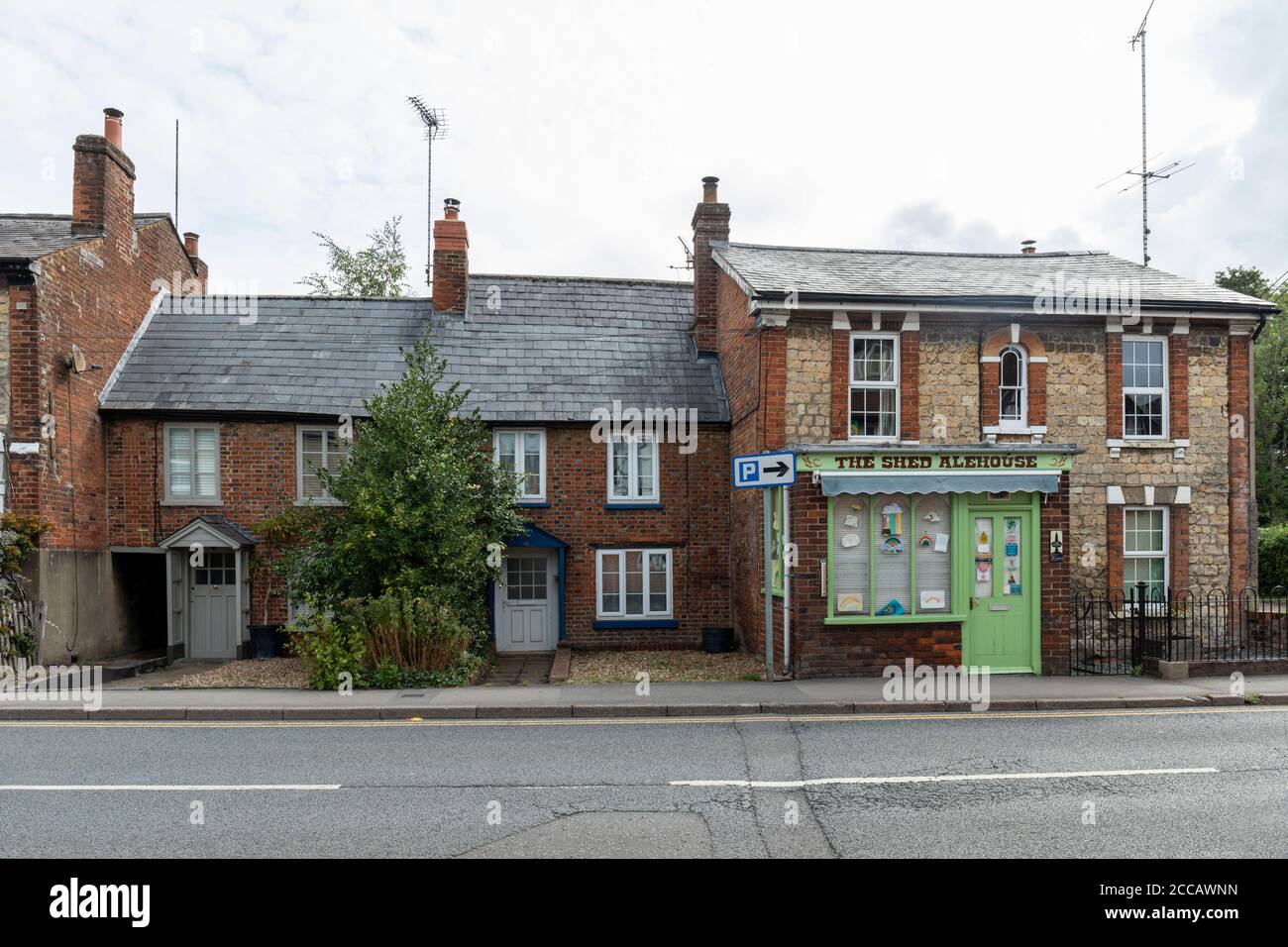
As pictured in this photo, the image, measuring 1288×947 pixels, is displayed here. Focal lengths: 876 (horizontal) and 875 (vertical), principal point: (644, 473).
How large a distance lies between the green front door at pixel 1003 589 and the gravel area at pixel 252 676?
33.2 ft

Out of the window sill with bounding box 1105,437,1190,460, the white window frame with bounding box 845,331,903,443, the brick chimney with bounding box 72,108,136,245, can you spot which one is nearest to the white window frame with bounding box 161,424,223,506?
Result: the brick chimney with bounding box 72,108,136,245

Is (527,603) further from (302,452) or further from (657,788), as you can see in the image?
(657,788)

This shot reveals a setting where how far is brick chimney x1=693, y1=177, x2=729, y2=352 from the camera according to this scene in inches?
746

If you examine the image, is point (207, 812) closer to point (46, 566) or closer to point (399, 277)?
point (46, 566)

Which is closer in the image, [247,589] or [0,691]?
[0,691]

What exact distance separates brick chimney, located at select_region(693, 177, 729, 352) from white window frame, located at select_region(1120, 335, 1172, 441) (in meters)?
7.88

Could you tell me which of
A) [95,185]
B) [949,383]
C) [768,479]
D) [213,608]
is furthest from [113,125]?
[949,383]

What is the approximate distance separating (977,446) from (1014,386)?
9.00 feet

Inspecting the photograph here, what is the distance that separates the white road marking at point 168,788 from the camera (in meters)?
7.39

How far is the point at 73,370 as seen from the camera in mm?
15406

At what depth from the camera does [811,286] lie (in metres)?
14.3

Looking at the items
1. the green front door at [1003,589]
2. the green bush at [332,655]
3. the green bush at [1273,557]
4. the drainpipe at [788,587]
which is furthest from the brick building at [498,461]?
the green bush at [1273,557]
